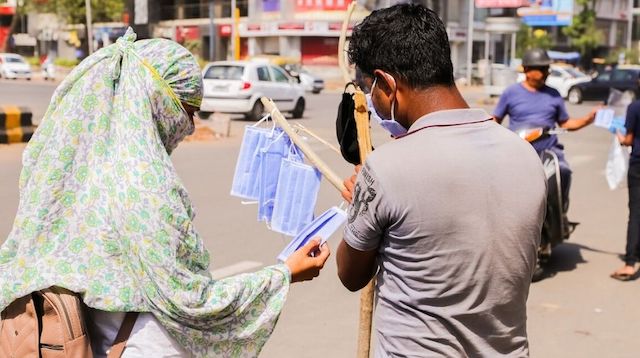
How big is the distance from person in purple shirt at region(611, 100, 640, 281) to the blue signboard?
177ft

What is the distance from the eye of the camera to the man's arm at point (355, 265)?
2.12 m

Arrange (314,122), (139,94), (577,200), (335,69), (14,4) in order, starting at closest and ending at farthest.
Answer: (139,94) < (577,200) < (314,122) < (335,69) < (14,4)

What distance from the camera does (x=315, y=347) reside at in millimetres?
4910

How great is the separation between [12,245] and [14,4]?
6331 centimetres

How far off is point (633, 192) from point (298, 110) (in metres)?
15.4

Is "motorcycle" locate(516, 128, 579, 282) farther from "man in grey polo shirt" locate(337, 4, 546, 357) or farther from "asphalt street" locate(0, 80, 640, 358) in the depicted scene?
"man in grey polo shirt" locate(337, 4, 546, 357)

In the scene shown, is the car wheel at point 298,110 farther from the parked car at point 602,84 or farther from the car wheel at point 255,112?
the parked car at point 602,84

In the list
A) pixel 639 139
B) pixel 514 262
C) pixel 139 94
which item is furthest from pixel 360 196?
pixel 639 139

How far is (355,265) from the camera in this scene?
214 centimetres

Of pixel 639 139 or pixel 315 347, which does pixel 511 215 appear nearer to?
pixel 315 347

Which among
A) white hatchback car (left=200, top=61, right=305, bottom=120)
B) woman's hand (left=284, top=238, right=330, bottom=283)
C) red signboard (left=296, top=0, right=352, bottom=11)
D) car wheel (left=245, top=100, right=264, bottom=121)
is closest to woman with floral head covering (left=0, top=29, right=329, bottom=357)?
woman's hand (left=284, top=238, right=330, bottom=283)

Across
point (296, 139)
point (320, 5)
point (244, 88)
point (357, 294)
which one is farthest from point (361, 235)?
point (320, 5)

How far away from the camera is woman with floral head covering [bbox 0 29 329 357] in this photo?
2.12 meters

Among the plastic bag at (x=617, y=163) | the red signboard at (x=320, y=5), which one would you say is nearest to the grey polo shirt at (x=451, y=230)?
the plastic bag at (x=617, y=163)
